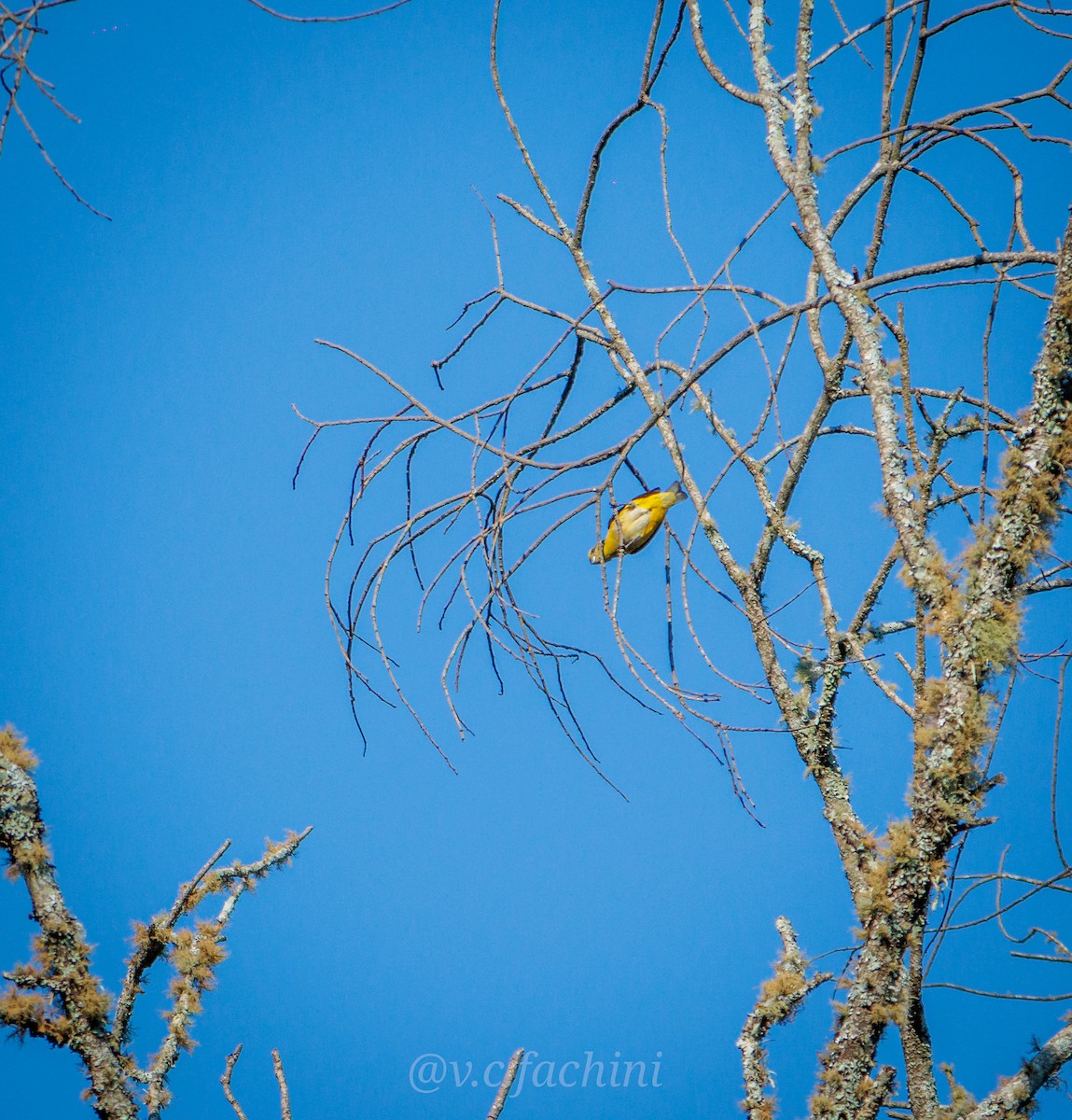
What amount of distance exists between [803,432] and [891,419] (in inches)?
12.3

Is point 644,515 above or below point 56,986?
above

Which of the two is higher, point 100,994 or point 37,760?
point 37,760

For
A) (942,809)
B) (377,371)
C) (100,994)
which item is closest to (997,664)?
(942,809)

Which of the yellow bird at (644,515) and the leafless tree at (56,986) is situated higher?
the yellow bird at (644,515)

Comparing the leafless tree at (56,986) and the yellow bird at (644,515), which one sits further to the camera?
the yellow bird at (644,515)

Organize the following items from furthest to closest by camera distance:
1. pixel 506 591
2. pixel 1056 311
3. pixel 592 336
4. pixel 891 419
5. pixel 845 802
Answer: pixel 592 336
pixel 845 802
pixel 506 591
pixel 891 419
pixel 1056 311

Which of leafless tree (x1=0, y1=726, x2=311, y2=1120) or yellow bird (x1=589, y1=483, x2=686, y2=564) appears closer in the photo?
leafless tree (x1=0, y1=726, x2=311, y2=1120)

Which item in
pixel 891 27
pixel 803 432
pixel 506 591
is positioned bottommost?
pixel 506 591

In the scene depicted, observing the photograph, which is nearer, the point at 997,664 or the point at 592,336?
the point at 997,664

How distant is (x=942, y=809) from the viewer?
3.49ft

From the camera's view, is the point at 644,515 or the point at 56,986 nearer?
the point at 56,986

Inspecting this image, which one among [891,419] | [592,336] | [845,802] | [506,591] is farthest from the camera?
[592,336]

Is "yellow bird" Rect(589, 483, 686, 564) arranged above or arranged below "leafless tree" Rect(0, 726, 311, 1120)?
above

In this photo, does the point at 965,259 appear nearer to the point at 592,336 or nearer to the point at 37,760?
the point at 592,336
